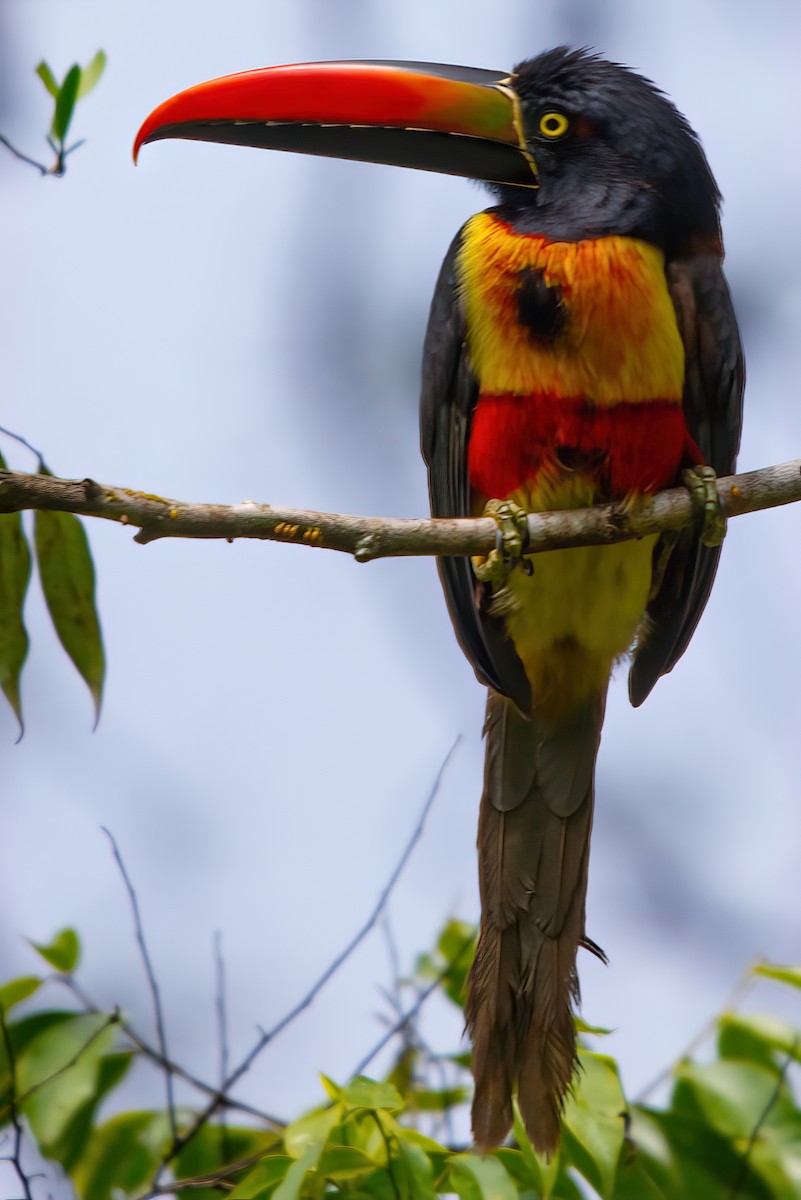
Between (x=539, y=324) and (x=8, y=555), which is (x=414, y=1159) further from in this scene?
(x=539, y=324)

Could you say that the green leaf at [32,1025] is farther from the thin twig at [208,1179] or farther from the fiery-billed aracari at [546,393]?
the fiery-billed aracari at [546,393]

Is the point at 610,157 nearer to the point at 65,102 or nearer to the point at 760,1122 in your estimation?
the point at 65,102

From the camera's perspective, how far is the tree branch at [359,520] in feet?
9.64

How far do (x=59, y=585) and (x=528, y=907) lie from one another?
1665 millimetres

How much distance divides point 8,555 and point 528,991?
186 cm

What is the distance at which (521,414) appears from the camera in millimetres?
3934

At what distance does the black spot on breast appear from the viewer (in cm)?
382

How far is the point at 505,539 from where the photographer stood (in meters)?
3.63

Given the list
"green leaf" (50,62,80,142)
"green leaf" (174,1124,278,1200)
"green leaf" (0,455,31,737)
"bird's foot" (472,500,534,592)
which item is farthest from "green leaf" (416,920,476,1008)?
"green leaf" (50,62,80,142)

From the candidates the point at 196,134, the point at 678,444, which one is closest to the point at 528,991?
the point at 678,444

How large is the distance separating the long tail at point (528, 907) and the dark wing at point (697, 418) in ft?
0.79

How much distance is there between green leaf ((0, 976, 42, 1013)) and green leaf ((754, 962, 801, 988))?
69.9 inches

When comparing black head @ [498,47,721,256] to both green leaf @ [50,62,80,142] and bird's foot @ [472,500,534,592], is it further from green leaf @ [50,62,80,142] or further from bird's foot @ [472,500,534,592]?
green leaf @ [50,62,80,142]

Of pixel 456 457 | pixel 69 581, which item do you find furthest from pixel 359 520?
pixel 456 457
